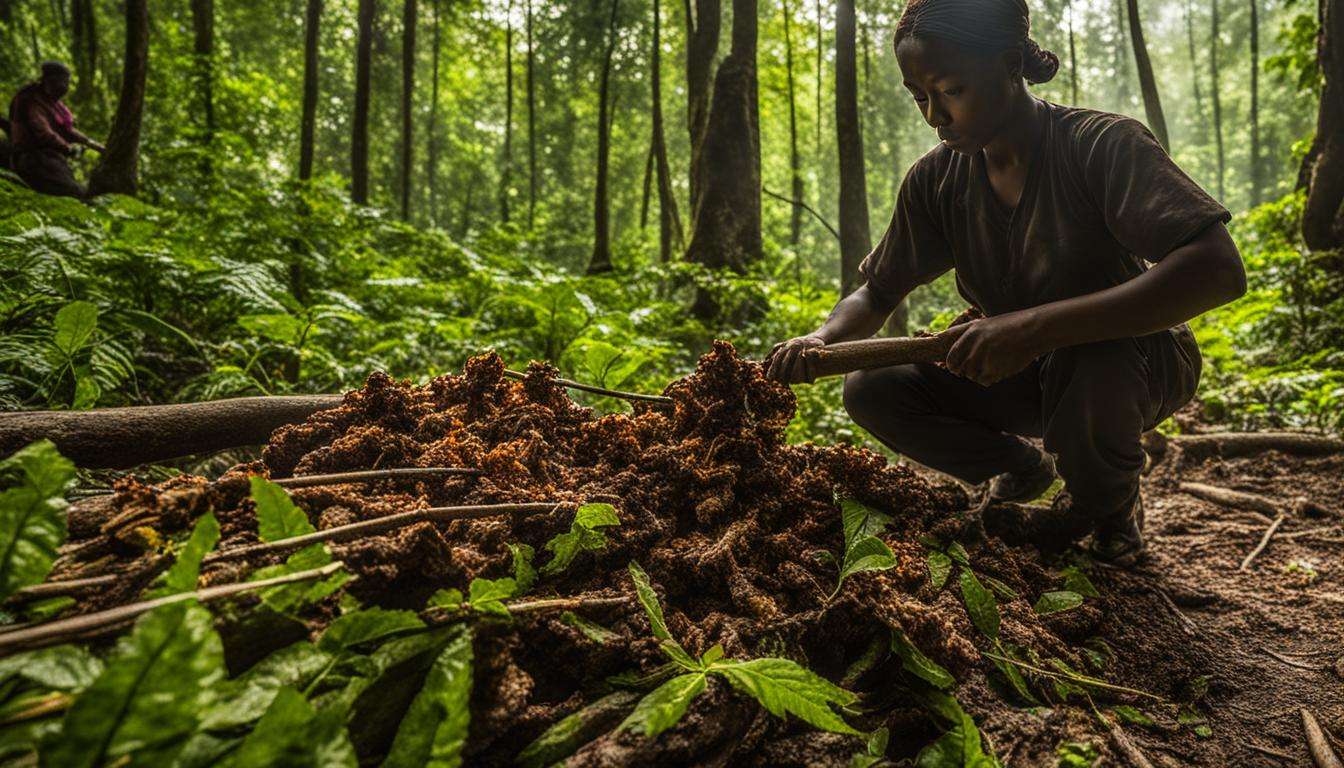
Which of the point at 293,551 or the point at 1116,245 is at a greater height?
the point at 1116,245

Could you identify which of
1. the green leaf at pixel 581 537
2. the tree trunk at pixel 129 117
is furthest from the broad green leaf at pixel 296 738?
the tree trunk at pixel 129 117

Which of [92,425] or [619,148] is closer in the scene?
[92,425]

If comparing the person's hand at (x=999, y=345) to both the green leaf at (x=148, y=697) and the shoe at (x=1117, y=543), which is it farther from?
the green leaf at (x=148, y=697)

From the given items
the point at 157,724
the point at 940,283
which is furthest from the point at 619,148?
the point at 157,724

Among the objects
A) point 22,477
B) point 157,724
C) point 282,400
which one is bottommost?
point 157,724

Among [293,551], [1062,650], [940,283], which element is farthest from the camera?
[940,283]

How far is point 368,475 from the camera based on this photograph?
1559 millimetres

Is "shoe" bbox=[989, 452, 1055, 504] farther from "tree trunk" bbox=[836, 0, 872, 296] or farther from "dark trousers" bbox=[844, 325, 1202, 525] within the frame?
"tree trunk" bbox=[836, 0, 872, 296]

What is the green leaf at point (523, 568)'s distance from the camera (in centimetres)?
137

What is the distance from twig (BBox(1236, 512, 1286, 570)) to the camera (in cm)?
276

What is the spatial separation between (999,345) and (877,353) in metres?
0.36

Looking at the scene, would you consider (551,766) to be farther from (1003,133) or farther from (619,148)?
(619,148)

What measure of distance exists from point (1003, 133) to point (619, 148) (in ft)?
86.6

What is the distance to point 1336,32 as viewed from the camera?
6.07m
